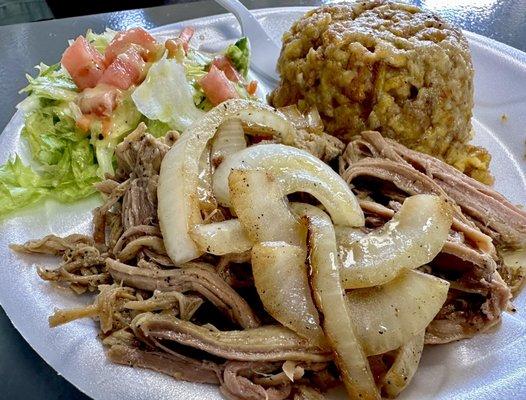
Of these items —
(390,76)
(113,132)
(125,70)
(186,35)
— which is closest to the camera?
(390,76)

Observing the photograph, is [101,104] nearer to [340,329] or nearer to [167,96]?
[167,96]

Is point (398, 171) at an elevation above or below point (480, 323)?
above

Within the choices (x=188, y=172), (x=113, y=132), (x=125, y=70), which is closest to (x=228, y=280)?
(x=188, y=172)

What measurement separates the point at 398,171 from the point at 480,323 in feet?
1.99

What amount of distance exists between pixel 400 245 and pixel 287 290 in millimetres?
353

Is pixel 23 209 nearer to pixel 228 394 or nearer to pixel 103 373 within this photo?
pixel 103 373

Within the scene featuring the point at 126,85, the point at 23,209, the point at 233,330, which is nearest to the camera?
the point at 233,330

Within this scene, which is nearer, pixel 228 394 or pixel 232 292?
pixel 228 394

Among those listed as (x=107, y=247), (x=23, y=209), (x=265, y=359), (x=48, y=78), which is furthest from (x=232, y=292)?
(x=48, y=78)

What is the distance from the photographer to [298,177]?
184 cm

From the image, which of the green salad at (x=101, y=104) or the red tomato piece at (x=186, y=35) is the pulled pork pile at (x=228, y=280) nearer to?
the green salad at (x=101, y=104)

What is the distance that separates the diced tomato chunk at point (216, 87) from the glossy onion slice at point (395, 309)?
1.56 metres

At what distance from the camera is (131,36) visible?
3086mm

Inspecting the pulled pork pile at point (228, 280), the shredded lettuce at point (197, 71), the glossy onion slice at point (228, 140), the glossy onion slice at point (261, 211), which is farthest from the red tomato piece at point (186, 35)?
the glossy onion slice at point (261, 211)
